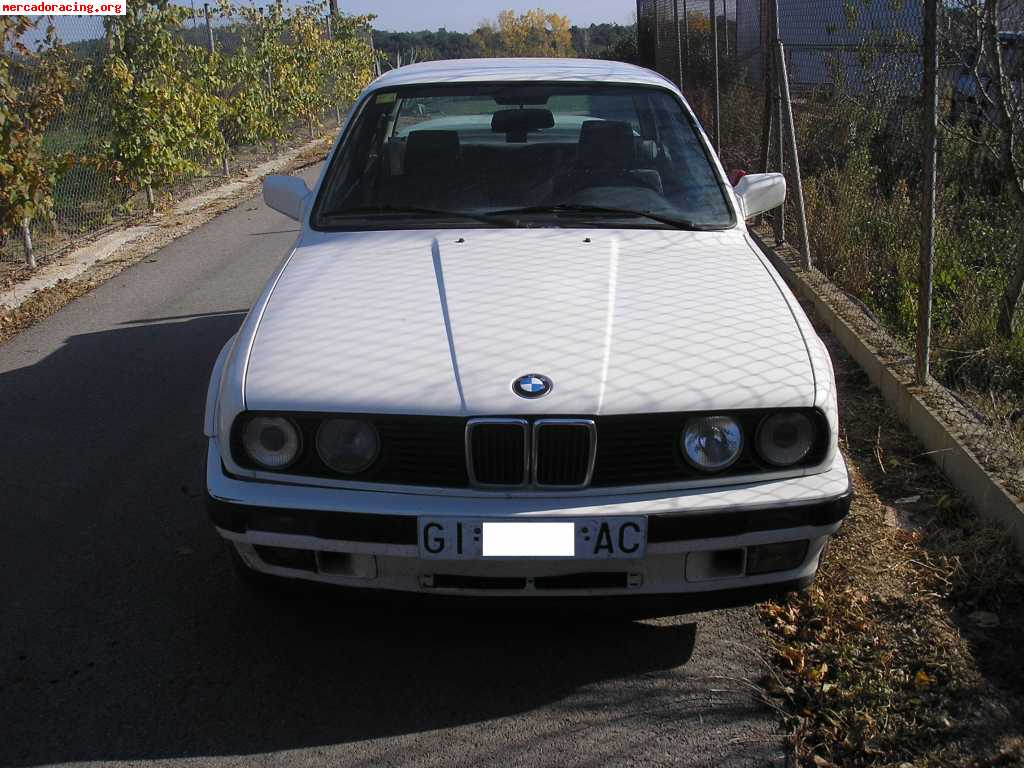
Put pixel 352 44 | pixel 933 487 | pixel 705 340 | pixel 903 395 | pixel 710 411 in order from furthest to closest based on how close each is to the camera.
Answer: pixel 352 44, pixel 903 395, pixel 933 487, pixel 705 340, pixel 710 411

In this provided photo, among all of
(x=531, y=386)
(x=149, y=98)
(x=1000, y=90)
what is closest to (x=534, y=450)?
(x=531, y=386)

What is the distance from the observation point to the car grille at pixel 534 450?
9.55ft

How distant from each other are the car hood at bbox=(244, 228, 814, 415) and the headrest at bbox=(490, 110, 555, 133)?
81cm

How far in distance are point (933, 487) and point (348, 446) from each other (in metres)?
2.47

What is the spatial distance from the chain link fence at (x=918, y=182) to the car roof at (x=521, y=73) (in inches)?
51.6

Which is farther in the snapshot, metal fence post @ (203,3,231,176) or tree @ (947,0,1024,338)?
metal fence post @ (203,3,231,176)

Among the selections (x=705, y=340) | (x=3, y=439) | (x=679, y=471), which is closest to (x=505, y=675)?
(x=679, y=471)

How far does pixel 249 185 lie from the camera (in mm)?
15055

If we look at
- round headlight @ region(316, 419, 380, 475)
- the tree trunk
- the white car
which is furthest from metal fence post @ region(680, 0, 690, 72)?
round headlight @ region(316, 419, 380, 475)

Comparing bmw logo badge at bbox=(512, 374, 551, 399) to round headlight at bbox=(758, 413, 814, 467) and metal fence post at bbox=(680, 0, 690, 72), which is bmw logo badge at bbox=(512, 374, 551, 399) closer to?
round headlight at bbox=(758, 413, 814, 467)

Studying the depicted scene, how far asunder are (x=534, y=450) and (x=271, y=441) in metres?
0.74

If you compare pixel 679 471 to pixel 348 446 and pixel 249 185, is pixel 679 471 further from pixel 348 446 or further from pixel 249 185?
pixel 249 185

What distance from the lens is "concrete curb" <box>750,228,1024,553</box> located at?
3.82 m

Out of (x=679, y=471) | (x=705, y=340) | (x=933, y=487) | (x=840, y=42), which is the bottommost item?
(x=933, y=487)
